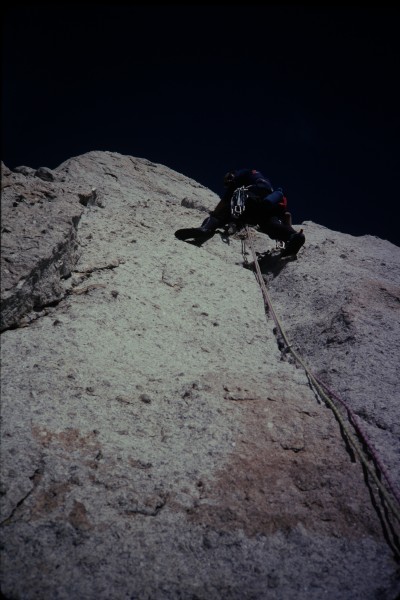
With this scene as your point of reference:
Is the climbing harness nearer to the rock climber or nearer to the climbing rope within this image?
the rock climber

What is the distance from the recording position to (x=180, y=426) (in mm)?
2441

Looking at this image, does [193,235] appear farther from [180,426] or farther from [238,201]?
[180,426]

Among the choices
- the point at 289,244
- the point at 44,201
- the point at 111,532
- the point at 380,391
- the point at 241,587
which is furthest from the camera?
the point at 289,244

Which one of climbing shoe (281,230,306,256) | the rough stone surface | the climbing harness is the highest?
the climbing harness

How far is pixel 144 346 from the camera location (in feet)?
10.2

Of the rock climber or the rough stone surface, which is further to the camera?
the rock climber

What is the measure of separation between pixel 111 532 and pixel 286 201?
5.48 m

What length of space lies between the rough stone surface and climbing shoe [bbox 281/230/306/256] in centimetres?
84

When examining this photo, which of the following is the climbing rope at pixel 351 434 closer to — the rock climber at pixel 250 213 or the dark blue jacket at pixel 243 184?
the rock climber at pixel 250 213

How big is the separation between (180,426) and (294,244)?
147 inches

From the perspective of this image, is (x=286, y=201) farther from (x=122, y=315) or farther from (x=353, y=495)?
(x=353, y=495)

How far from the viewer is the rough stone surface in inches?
67.2

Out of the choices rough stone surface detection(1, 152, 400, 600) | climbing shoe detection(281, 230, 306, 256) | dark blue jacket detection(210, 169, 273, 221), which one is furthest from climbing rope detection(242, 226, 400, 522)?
dark blue jacket detection(210, 169, 273, 221)

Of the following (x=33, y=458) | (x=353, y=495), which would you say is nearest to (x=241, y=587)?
(x=353, y=495)
